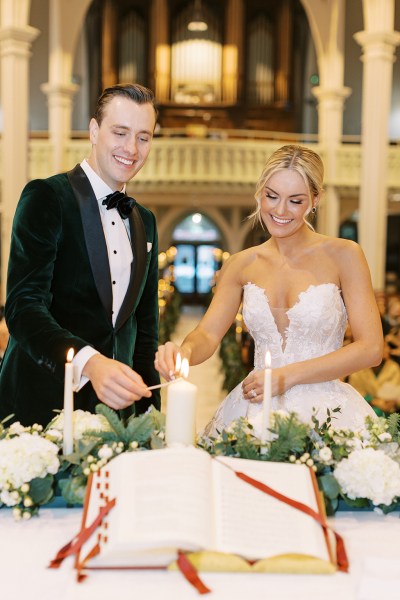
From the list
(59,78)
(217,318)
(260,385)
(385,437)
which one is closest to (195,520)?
(385,437)

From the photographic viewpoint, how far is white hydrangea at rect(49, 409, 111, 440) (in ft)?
7.02

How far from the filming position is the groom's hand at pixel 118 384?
2.04 m

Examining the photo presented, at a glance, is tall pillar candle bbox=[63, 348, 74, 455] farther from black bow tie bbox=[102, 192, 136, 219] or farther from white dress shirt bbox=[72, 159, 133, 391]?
black bow tie bbox=[102, 192, 136, 219]

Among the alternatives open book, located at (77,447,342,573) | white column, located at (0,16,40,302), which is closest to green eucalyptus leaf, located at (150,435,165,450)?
open book, located at (77,447,342,573)

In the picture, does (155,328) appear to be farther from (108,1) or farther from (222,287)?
(108,1)

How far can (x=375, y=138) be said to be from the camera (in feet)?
43.5

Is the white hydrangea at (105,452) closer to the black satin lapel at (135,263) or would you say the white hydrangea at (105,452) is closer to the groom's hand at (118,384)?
the groom's hand at (118,384)

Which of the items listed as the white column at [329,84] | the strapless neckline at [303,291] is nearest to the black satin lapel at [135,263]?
the strapless neckline at [303,291]

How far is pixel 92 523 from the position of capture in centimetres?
169

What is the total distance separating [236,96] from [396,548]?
21861 mm

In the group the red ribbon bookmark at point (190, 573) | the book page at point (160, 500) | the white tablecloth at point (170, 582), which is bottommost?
the white tablecloth at point (170, 582)

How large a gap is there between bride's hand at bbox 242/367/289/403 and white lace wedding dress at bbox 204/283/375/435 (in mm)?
302

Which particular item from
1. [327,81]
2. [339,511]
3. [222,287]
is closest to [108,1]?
[327,81]

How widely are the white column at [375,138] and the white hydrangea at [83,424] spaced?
36.8ft
